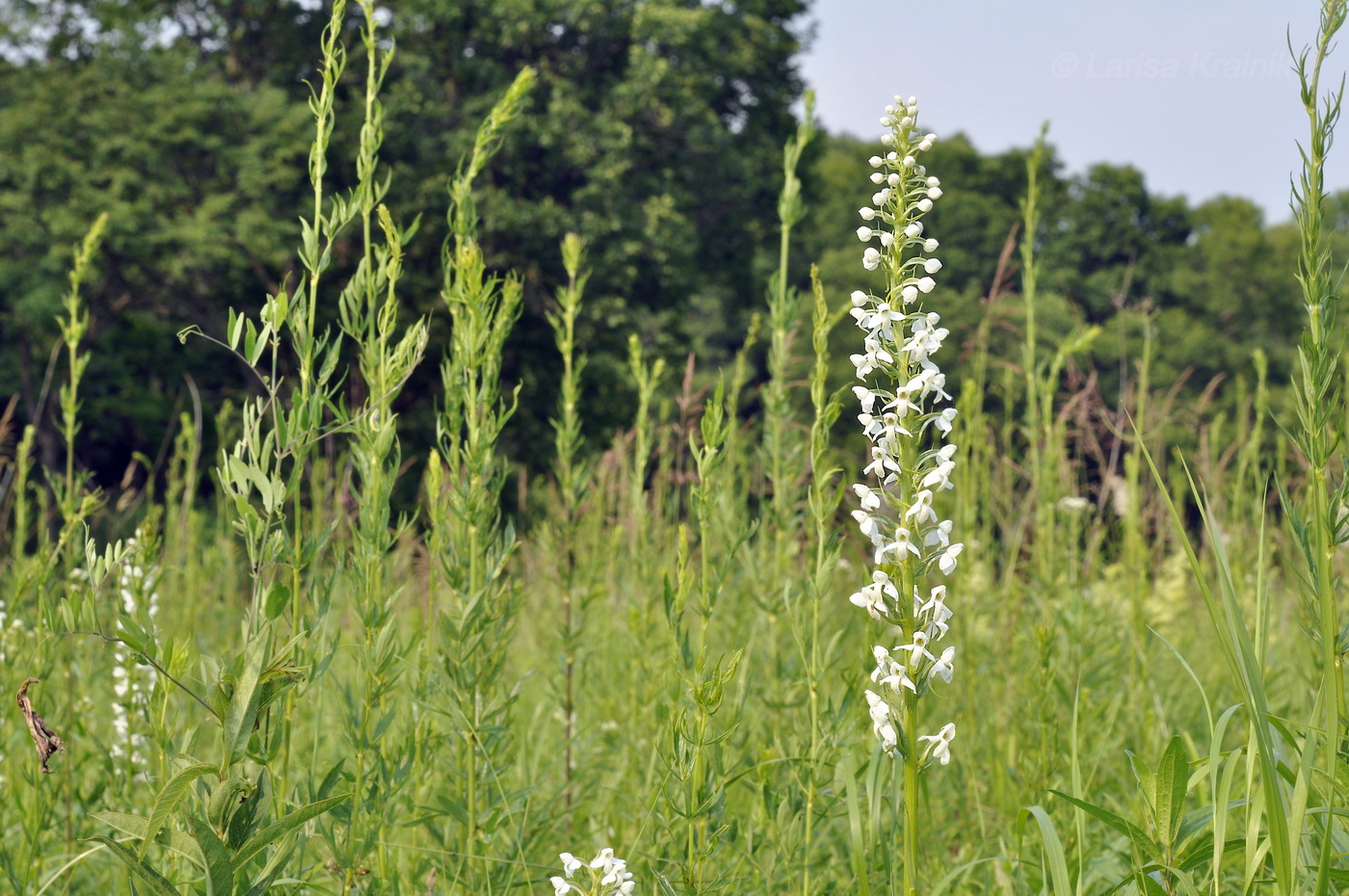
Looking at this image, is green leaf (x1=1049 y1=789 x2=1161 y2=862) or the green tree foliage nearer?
green leaf (x1=1049 y1=789 x2=1161 y2=862)

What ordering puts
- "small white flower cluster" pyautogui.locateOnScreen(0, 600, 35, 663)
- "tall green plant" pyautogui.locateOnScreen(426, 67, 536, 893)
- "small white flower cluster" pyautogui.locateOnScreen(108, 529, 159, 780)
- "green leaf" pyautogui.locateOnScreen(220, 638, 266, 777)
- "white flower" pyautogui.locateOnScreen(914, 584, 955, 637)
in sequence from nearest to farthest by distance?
"green leaf" pyautogui.locateOnScreen(220, 638, 266, 777) → "white flower" pyautogui.locateOnScreen(914, 584, 955, 637) → "tall green plant" pyautogui.locateOnScreen(426, 67, 536, 893) → "small white flower cluster" pyautogui.locateOnScreen(108, 529, 159, 780) → "small white flower cluster" pyautogui.locateOnScreen(0, 600, 35, 663)

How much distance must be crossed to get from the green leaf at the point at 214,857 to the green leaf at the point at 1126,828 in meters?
0.98

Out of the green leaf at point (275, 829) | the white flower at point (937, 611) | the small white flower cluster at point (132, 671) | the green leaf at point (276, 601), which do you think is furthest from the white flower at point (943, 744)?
the small white flower cluster at point (132, 671)

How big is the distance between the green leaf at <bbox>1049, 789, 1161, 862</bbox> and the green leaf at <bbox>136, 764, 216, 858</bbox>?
1003mm

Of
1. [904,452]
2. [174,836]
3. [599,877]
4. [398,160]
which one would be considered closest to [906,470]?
[904,452]

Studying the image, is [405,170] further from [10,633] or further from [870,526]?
[870,526]

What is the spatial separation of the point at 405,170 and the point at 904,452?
17.6 m

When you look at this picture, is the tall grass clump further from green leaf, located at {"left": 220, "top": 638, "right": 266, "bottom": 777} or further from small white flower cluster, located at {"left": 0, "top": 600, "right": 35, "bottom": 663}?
small white flower cluster, located at {"left": 0, "top": 600, "right": 35, "bottom": 663}

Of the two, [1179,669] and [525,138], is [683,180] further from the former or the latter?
[1179,669]

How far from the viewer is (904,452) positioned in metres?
1.23

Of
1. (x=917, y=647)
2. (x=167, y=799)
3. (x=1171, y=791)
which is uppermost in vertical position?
(x=917, y=647)

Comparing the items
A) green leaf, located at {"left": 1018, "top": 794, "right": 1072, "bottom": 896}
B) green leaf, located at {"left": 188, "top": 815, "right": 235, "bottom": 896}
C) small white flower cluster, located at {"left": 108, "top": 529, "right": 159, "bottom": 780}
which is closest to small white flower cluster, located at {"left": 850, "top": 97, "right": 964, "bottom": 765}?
green leaf, located at {"left": 1018, "top": 794, "right": 1072, "bottom": 896}

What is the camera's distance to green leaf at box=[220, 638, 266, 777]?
1.11 meters

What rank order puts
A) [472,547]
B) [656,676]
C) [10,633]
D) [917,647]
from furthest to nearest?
[656,676] < [10,633] < [472,547] < [917,647]
